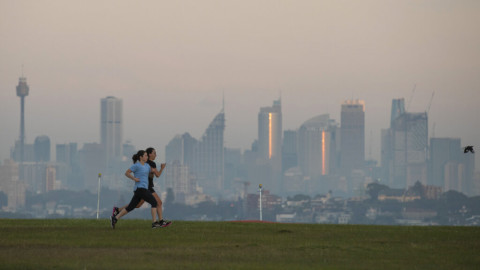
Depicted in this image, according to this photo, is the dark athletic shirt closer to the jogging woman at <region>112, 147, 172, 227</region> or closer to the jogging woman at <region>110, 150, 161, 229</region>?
the jogging woman at <region>112, 147, 172, 227</region>

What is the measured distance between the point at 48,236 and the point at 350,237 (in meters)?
7.27

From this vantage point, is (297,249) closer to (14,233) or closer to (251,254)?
(251,254)

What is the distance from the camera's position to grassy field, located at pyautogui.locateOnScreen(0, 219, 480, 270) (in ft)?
66.8

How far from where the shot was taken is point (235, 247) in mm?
23547

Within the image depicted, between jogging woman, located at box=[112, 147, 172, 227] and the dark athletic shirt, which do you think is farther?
the dark athletic shirt

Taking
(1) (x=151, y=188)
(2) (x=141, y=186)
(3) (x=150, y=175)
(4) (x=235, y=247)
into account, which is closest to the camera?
(4) (x=235, y=247)

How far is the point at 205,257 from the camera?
21.4m

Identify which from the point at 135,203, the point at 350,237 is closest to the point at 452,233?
the point at 350,237

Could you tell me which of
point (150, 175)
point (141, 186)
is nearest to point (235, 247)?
point (141, 186)

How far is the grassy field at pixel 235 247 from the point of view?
20375 mm

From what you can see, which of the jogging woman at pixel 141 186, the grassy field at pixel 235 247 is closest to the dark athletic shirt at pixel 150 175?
the jogging woman at pixel 141 186

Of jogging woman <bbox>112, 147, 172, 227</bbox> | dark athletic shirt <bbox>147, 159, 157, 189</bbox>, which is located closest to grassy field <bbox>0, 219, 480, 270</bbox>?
jogging woman <bbox>112, 147, 172, 227</bbox>

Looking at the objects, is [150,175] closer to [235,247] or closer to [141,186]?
[141,186]

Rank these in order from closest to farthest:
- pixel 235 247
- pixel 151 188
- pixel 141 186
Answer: pixel 235 247 → pixel 141 186 → pixel 151 188
